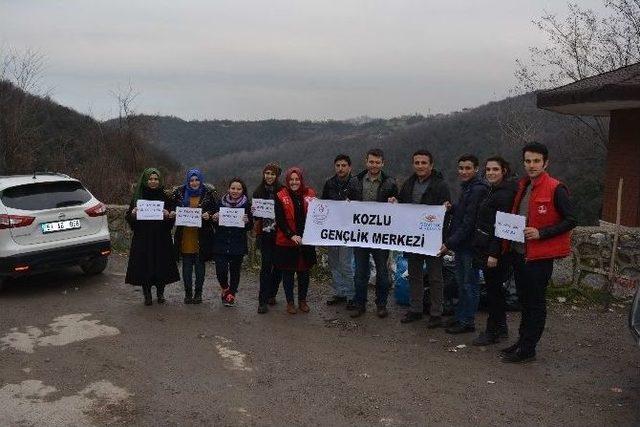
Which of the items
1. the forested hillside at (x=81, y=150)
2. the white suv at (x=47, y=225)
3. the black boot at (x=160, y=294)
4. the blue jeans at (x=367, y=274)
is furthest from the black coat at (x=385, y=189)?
the forested hillside at (x=81, y=150)

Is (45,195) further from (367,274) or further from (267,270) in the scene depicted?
(367,274)

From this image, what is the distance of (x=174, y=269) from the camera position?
7500 mm

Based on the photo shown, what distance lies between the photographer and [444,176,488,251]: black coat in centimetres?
602

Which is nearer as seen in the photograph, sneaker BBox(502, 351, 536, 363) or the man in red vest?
the man in red vest

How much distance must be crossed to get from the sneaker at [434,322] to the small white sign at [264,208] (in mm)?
2182

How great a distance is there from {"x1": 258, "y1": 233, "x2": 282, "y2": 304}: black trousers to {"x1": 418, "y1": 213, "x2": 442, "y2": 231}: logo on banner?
5.80ft

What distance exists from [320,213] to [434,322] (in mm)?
1838

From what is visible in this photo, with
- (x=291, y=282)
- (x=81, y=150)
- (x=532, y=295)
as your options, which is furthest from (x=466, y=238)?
(x=81, y=150)

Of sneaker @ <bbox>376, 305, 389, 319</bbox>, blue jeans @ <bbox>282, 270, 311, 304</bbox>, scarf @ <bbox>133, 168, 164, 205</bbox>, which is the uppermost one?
scarf @ <bbox>133, 168, 164, 205</bbox>

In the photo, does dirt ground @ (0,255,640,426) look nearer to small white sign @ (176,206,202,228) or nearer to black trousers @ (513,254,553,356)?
black trousers @ (513,254,553,356)

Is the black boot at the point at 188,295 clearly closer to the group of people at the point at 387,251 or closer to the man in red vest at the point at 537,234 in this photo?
the group of people at the point at 387,251

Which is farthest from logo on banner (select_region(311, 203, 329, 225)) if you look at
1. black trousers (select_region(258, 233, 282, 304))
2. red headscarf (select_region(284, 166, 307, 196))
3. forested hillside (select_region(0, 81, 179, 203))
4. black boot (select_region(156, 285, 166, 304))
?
forested hillside (select_region(0, 81, 179, 203))

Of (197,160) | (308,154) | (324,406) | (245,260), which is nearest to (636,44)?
(245,260)

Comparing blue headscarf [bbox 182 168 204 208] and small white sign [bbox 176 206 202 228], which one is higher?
blue headscarf [bbox 182 168 204 208]
